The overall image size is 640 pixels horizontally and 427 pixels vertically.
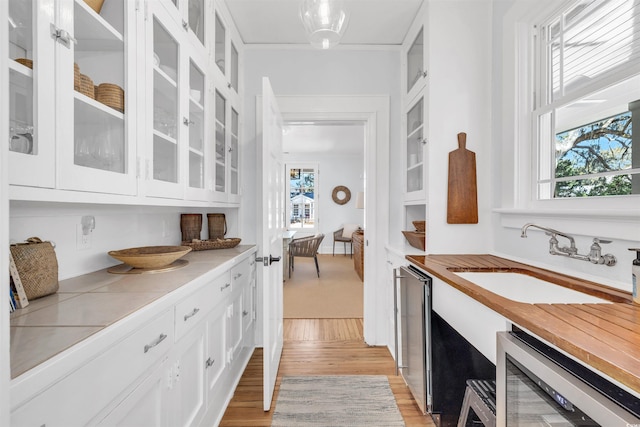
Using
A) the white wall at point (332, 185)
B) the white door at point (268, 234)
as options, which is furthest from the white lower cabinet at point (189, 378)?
the white wall at point (332, 185)

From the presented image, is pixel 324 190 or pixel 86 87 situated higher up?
pixel 324 190

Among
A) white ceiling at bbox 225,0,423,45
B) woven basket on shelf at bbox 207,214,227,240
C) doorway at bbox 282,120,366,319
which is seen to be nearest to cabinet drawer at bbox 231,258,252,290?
woven basket on shelf at bbox 207,214,227,240

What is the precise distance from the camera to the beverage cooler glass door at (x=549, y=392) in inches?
24.0

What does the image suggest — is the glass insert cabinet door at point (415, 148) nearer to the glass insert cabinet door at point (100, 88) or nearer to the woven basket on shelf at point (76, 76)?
the glass insert cabinet door at point (100, 88)

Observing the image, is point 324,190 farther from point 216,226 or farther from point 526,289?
point 526,289

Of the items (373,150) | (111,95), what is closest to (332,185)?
(373,150)

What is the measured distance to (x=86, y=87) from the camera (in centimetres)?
97

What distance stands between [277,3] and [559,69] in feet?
5.86

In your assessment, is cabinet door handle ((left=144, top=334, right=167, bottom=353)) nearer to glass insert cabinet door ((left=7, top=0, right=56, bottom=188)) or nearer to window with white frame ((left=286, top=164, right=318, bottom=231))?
glass insert cabinet door ((left=7, top=0, right=56, bottom=188))

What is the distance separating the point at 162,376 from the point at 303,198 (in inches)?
274

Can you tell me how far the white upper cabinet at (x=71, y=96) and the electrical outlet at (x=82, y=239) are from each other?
0.39 metres

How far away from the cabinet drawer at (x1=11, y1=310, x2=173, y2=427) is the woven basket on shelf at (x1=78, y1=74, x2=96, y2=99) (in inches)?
30.2

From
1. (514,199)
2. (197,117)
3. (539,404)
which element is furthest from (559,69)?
(197,117)

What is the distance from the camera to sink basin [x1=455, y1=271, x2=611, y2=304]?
1.23m
